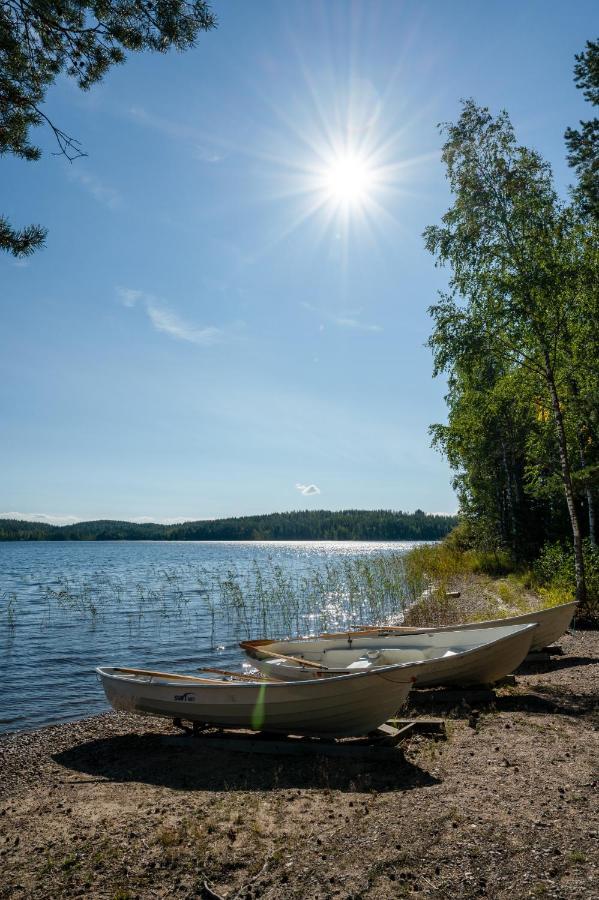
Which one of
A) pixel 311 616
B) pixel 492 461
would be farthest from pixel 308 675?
pixel 492 461

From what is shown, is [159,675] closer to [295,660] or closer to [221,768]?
[295,660]

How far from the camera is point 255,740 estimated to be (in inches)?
304

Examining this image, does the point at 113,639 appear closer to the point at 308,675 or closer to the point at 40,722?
the point at 40,722

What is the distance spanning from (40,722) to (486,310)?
1382 centimetres

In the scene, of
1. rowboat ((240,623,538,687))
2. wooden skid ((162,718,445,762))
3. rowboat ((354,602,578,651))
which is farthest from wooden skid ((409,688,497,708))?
rowboat ((354,602,578,651))

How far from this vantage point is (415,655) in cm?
998

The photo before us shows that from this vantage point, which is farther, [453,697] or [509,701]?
[453,697]

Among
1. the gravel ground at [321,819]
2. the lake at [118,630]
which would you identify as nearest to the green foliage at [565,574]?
the gravel ground at [321,819]

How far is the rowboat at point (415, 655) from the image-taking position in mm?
8750

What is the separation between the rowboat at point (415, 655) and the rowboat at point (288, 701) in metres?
0.38

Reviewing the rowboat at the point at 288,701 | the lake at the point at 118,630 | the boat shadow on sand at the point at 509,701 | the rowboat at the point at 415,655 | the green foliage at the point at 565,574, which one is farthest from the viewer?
the green foliage at the point at 565,574

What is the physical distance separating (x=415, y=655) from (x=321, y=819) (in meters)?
5.23

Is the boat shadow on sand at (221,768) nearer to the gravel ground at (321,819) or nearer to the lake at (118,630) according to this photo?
the gravel ground at (321,819)

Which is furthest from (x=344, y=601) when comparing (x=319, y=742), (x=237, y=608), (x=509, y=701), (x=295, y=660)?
(x=319, y=742)
